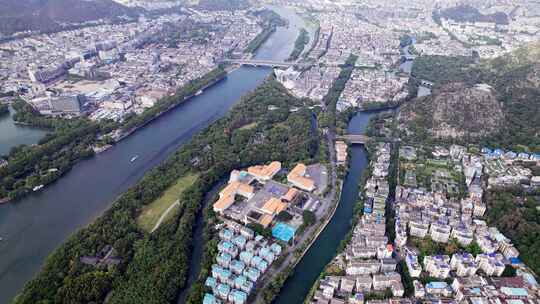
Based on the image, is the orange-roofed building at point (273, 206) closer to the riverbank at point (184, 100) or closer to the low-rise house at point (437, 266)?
the low-rise house at point (437, 266)

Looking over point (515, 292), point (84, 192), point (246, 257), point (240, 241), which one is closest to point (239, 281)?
point (246, 257)

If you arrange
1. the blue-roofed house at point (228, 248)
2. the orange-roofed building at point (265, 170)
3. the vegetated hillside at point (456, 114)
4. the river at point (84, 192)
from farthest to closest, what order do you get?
the vegetated hillside at point (456, 114) → the orange-roofed building at point (265, 170) → the river at point (84, 192) → the blue-roofed house at point (228, 248)

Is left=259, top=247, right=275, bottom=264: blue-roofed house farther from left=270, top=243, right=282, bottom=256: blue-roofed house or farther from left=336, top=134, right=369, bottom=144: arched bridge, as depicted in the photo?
left=336, top=134, right=369, bottom=144: arched bridge

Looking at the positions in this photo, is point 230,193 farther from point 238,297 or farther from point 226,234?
point 238,297

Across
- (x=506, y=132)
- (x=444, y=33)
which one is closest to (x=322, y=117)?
(x=506, y=132)

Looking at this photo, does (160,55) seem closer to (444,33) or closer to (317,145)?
(317,145)

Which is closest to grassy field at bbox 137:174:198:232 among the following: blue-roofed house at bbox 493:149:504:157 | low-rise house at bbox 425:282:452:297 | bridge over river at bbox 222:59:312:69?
low-rise house at bbox 425:282:452:297

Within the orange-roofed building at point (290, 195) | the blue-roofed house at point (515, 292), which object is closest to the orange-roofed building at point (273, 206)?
the orange-roofed building at point (290, 195)
